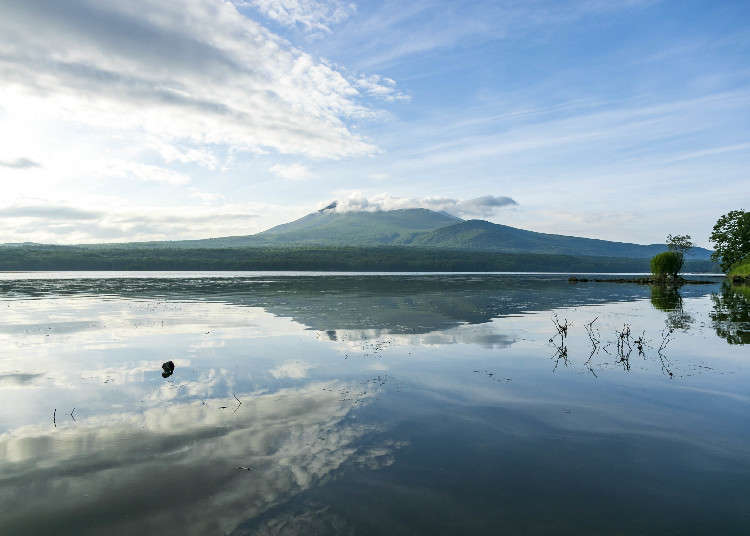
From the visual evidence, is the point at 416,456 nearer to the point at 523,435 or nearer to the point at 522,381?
the point at 523,435

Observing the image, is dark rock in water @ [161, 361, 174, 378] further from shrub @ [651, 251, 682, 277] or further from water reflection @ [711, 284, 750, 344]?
shrub @ [651, 251, 682, 277]

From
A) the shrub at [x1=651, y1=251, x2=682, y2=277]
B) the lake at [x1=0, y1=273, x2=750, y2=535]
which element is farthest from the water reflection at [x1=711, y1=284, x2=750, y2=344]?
the shrub at [x1=651, y1=251, x2=682, y2=277]

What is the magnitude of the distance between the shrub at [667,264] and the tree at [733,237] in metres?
25.2

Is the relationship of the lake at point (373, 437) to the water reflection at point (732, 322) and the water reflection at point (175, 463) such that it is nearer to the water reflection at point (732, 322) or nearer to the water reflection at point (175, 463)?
the water reflection at point (175, 463)

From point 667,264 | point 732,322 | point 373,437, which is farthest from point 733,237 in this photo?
point 373,437

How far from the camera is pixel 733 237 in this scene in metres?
118

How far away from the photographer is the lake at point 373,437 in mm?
7805

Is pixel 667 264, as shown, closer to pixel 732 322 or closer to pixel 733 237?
pixel 733 237

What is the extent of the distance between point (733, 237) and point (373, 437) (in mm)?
139087

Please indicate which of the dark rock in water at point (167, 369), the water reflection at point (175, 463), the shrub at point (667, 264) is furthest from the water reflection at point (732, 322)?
the shrub at point (667, 264)

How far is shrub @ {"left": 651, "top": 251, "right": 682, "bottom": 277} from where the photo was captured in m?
101

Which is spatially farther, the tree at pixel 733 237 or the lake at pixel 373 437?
the tree at pixel 733 237

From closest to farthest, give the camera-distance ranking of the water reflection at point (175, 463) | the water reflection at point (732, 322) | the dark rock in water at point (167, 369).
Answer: the water reflection at point (175, 463)
the dark rock in water at point (167, 369)
the water reflection at point (732, 322)

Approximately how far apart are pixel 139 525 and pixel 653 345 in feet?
81.0
